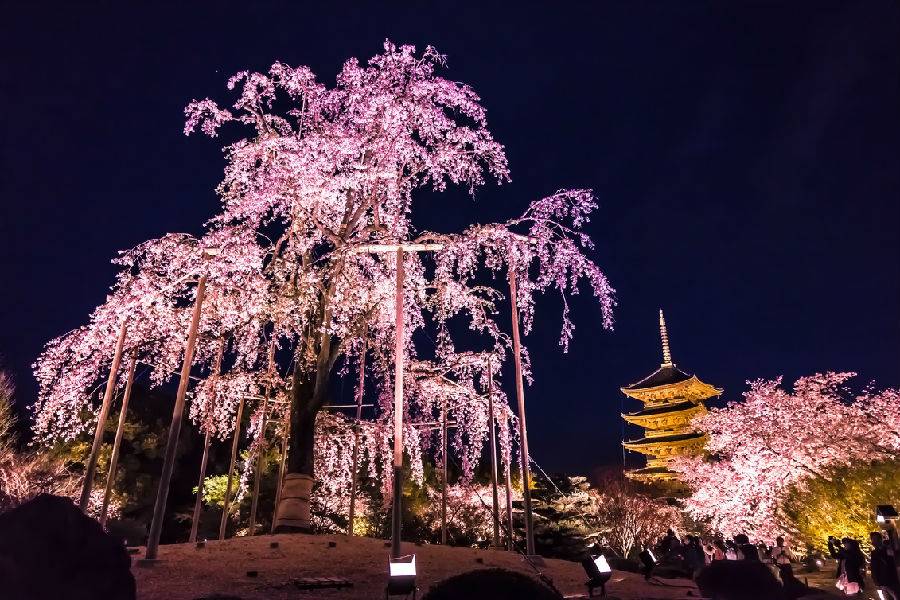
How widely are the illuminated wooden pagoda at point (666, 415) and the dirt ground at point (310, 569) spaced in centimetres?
3497

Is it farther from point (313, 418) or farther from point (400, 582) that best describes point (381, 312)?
point (400, 582)

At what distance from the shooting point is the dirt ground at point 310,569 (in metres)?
8.23

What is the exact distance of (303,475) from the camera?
1344 cm

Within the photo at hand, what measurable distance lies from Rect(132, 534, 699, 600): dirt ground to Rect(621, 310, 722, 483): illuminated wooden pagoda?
34966 millimetres

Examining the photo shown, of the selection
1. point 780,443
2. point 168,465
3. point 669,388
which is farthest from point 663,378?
point 168,465

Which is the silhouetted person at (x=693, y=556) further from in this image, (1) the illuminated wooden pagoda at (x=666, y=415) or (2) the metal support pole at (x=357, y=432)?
(1) the illuminated wooden pagoda at (x=666, y=415)

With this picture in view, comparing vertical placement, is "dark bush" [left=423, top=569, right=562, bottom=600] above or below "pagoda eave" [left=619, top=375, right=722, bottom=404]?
below

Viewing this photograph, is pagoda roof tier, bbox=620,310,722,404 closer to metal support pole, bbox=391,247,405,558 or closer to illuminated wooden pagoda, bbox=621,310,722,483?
illuminated wooden pagoda, bbox=621,310,722,483

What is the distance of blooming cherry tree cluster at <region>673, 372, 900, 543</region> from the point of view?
20.8 m

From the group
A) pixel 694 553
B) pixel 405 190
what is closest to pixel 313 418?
pixel 405 190

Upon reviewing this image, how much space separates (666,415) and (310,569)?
44903 millimetres

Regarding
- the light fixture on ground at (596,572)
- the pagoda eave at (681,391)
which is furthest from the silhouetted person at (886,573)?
the pagoda eave at (681,391)

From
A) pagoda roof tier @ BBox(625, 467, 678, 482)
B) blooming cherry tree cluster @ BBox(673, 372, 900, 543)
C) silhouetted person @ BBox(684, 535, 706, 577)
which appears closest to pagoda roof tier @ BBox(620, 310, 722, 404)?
pagoda roof tier @ BBox(625, 467, 678, 482)

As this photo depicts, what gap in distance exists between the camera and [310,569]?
9.58m
